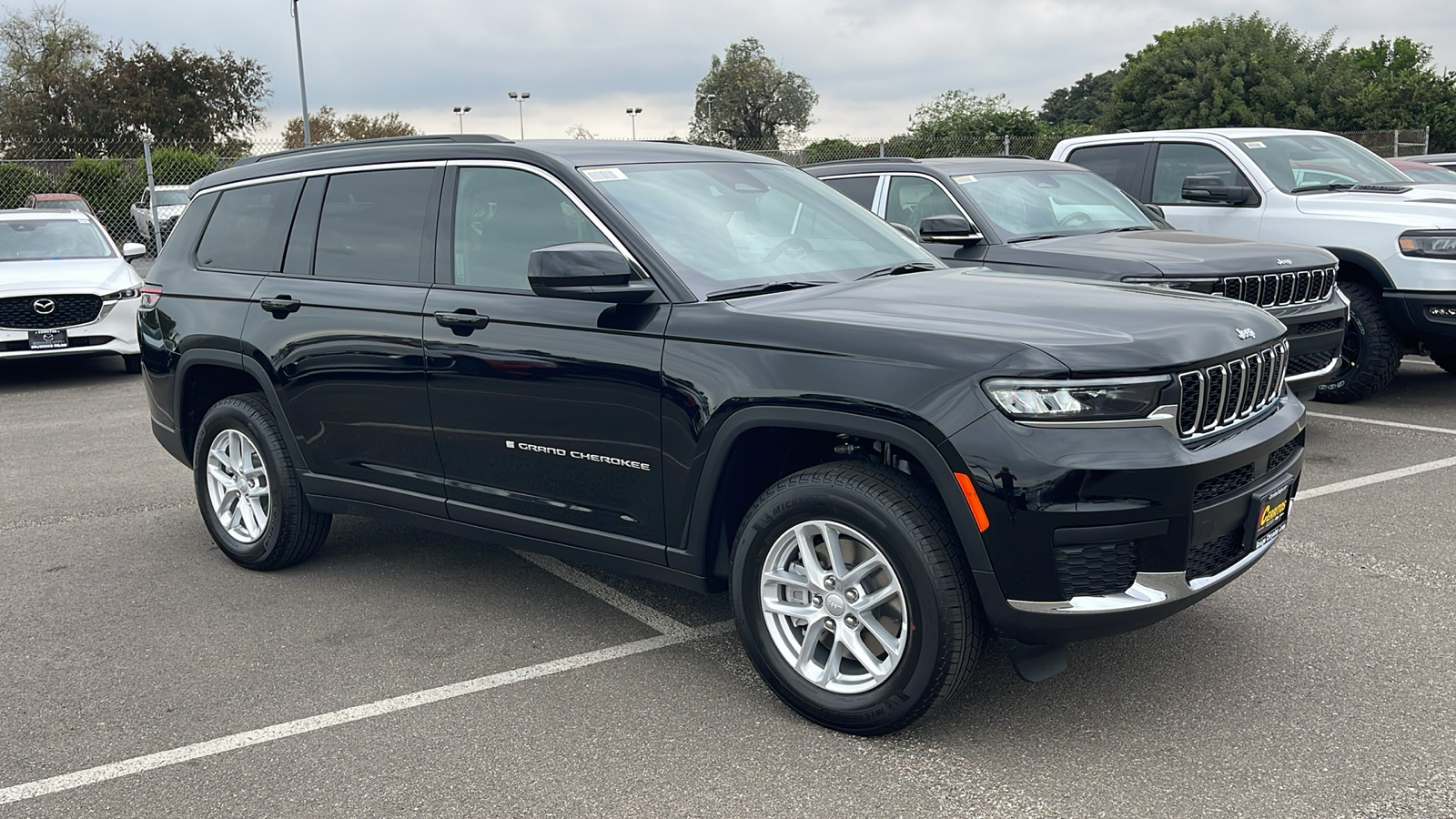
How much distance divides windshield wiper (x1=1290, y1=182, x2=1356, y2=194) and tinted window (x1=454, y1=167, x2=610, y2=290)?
21.5ft

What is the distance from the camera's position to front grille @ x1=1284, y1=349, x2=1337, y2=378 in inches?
279

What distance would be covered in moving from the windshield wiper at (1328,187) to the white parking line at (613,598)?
249 inches

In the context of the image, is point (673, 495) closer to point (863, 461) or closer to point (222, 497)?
point (863, 461)

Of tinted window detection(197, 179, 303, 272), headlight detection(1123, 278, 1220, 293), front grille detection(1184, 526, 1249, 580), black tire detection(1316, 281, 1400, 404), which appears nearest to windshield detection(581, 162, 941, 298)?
front grille detection(1184, 526, 1249, 580)

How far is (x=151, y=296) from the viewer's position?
586 centimetres

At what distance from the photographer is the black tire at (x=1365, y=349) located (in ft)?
27.3

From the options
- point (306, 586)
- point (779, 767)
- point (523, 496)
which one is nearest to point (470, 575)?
point (306, 586)

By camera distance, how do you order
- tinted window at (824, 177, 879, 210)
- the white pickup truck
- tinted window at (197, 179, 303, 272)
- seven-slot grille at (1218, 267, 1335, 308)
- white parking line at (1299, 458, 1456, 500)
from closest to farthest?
tinted window at (197, 179, 303, 272) → white parking line at (1299, 458, 1456, 500) → seven-slot grille at (1218, 267, 1335, 308) → the white pickup truck → tinted window at (824, 177, 879, 210)

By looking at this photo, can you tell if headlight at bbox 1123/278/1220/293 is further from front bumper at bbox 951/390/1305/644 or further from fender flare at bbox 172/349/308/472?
fender flare at bbox 172/349/308/472

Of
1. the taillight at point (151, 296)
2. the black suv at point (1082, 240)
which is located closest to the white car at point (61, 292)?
the taillight at point (151, 296)

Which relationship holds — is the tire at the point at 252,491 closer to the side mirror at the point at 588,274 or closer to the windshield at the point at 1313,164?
the side mirror at the point at 588,274

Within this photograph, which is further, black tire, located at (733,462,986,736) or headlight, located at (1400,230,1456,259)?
headlight, located at (1400,230,1456,259)

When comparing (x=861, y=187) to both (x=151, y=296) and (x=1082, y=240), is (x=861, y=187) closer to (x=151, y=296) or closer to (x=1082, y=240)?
(x=1082, y=240)

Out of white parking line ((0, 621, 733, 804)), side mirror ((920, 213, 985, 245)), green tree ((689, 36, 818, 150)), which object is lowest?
white parking line ((0, 621, 733, 804))
